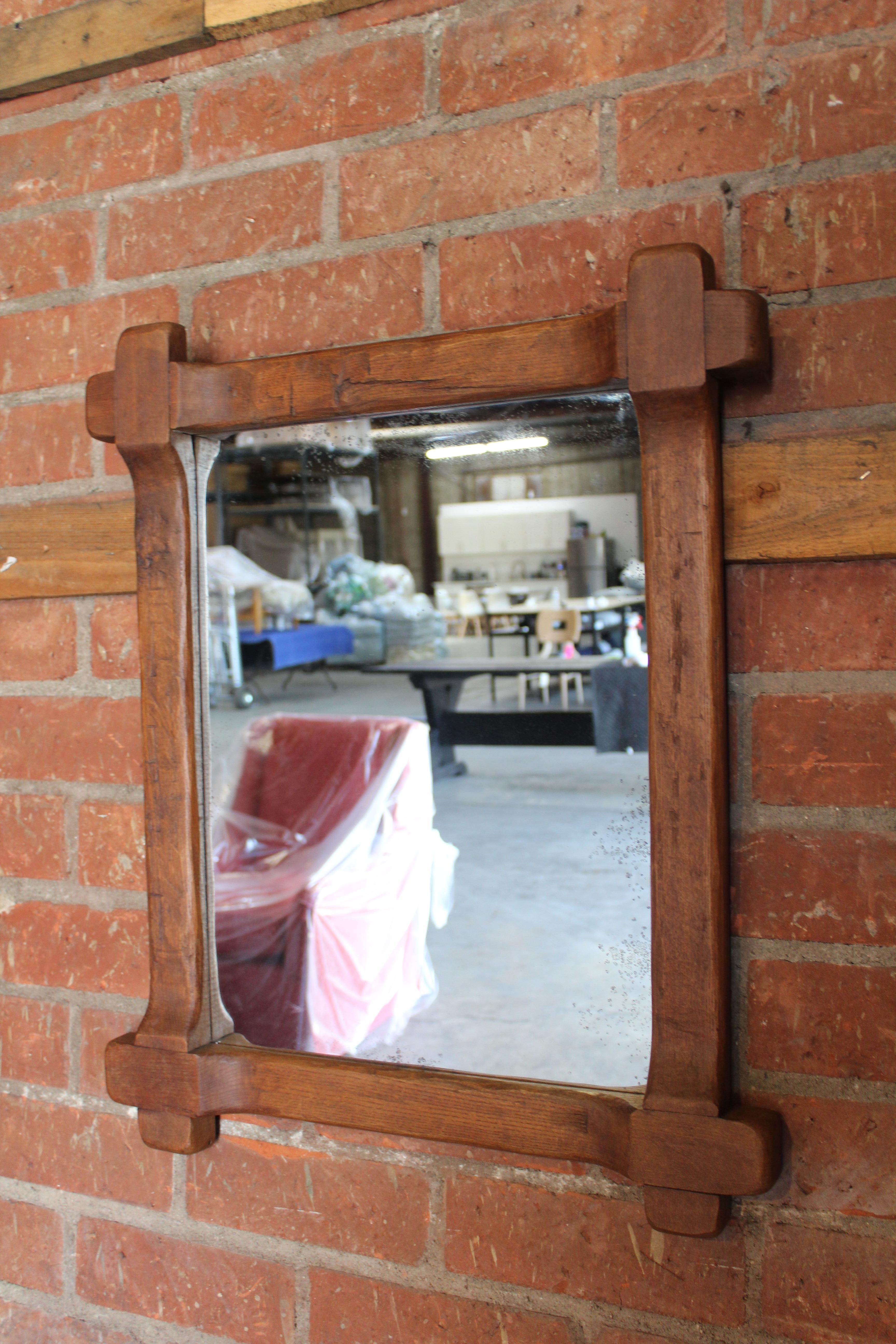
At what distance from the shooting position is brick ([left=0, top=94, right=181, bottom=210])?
37.8 inches

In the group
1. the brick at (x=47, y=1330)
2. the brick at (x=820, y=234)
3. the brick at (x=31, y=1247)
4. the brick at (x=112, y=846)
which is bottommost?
the brick at (x=47, y=1330)

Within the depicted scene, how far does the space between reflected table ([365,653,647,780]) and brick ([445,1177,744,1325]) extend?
38 cm

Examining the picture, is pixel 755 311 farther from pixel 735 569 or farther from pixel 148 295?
pixel 148 295

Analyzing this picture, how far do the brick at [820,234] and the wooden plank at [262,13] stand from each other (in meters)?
0.40

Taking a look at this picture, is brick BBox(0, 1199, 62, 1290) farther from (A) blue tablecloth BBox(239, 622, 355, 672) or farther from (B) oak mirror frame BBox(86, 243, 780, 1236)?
(A) blue tablecloth BBox(239, 622, 355, 672)

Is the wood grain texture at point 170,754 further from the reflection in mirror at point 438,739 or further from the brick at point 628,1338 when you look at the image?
the brick at point 628,1338

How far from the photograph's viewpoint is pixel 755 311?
0.72m

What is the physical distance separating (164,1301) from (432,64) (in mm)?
1173

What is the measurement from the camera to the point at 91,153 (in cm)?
99

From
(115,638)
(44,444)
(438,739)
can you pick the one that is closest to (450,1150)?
(438,739)

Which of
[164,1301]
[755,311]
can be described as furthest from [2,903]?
[755,311]

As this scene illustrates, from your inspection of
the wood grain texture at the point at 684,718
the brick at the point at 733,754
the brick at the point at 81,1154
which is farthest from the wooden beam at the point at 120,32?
the brick at the point at 81,1154

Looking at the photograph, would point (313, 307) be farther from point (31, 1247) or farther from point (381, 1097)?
point (31, 1247)

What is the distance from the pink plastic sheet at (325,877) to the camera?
37.4 inches
